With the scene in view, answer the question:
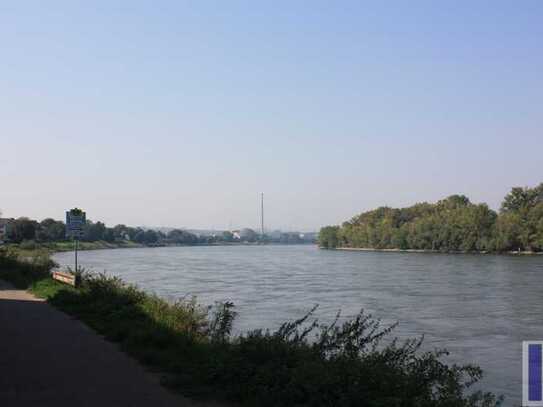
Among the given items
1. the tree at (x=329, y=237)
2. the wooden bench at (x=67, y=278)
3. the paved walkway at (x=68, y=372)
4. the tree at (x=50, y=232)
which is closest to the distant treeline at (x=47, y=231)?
the tree at (x=50, y=232)

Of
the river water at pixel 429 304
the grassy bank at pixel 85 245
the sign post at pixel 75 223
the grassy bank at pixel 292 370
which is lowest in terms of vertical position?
the river water at pixel 429 304

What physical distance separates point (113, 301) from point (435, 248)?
112 meters

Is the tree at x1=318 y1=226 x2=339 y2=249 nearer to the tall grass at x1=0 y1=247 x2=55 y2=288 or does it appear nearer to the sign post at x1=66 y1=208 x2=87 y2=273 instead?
the tall grass at x1=0 y1=247 x2=55 y2=288

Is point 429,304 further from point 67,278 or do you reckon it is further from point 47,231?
point 47,231

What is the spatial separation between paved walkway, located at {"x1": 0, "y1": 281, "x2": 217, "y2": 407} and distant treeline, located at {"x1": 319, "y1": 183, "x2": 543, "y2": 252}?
99977mm

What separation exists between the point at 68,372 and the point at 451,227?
116 meters

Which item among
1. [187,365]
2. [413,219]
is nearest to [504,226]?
[413,219]

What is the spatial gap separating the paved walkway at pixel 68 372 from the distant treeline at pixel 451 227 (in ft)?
328

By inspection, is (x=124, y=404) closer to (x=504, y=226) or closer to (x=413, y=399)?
(x=413, y=399)

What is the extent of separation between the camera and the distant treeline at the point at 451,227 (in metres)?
109

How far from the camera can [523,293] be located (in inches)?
1499

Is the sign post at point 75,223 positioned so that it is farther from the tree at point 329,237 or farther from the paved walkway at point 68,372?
the tree at point 329,237

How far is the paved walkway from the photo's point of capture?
8.27m

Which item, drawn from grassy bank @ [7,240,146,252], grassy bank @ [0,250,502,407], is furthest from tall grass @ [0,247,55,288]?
grassy bank @ [7,240,146,252]
